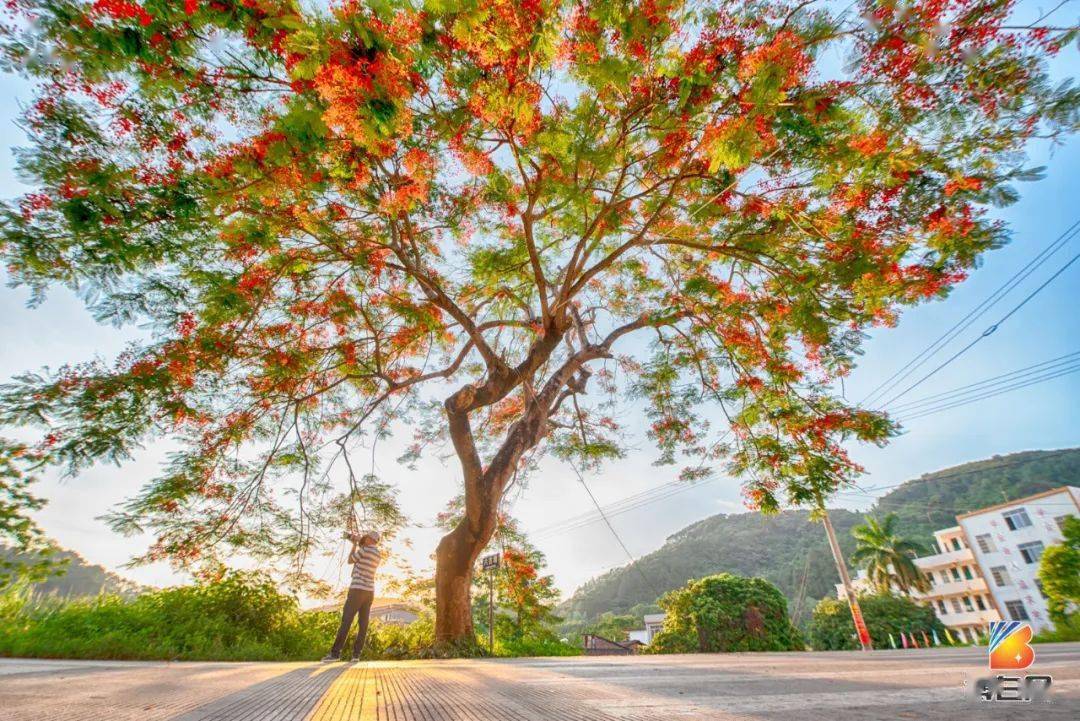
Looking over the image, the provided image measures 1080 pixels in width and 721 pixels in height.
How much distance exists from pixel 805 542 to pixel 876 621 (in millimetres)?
38165

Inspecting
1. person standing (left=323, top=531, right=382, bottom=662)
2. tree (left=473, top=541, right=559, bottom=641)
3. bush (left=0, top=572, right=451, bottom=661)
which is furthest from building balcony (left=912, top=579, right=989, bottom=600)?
person standing (left=323, top=531, right=382, bottom=662)

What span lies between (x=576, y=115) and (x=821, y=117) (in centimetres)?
248

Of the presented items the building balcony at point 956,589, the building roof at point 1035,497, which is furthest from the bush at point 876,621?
the building balcony at point 956,589

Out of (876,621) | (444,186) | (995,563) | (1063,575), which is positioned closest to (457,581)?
(444,186)

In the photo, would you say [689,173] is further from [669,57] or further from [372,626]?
[372,626]

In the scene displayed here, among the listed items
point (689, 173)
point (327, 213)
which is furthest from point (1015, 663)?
point (327, 213)

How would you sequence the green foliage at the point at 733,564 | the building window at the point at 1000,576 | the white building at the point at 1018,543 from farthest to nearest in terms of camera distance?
the green foliage at the point at 733,564 → the building window at the point at 1000,576 → the white building at the point at 1018,543

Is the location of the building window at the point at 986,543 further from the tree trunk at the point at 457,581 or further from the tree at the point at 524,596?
the tree trunk at the point at 457,581

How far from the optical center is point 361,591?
497 centimetres

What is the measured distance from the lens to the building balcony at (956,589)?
3947 cm

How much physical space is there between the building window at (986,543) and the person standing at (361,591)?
54.1m

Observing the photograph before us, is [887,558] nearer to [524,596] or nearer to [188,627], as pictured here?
[524,596]

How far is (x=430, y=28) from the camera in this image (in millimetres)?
3768

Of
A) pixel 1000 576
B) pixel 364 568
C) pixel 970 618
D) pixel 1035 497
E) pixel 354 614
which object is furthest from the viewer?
pixel 970 618
